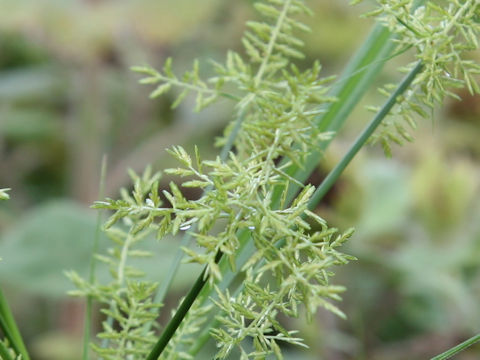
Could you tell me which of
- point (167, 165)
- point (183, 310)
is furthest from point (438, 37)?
point (167, 165)

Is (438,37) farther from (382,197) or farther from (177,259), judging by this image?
(382,197)

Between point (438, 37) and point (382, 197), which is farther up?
point (438, 37)

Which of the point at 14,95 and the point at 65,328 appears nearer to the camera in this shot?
the point at 65,328

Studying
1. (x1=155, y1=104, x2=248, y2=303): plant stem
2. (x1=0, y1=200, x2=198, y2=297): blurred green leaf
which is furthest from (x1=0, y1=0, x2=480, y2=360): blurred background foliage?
(x1=155, y1=104, x2=248, y2=303): plant stem

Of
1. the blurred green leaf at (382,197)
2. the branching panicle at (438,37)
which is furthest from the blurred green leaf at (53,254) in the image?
the branching panicle at (438,37)

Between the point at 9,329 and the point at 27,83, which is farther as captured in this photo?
the point at 27,83

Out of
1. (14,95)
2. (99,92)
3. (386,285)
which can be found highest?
(386,285)

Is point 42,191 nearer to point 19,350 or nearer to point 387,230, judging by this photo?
point 387,230

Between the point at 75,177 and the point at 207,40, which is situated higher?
the point at 207,40

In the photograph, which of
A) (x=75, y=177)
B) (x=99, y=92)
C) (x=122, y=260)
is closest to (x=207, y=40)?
(x=99, y=92)
